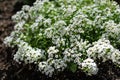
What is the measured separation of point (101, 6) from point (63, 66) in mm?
1346

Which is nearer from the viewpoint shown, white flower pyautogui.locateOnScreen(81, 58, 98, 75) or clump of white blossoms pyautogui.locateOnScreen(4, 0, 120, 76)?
white flower pyautogui.locateOnScreen(81, 58, 98, 75)

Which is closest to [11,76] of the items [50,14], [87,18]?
[50,14]

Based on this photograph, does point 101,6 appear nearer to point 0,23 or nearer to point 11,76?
point 11,76

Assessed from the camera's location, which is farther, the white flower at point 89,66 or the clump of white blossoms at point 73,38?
the clump of white blossoms at point 73,38

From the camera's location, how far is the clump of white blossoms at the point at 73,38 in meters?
5.41

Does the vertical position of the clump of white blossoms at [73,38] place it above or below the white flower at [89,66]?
above

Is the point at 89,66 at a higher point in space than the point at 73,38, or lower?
lower

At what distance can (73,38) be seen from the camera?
573 cm

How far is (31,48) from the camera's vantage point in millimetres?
5930

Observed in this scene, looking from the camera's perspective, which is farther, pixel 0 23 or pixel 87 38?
pixel 0 23

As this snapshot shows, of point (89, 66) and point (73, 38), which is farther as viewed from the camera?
point (73, 38)

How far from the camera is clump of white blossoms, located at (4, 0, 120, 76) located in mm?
5406

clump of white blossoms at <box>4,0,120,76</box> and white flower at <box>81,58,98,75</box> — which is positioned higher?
clump of white blossoms at <box>4,0,120,76</box>

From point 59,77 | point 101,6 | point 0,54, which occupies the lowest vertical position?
point 59,77
